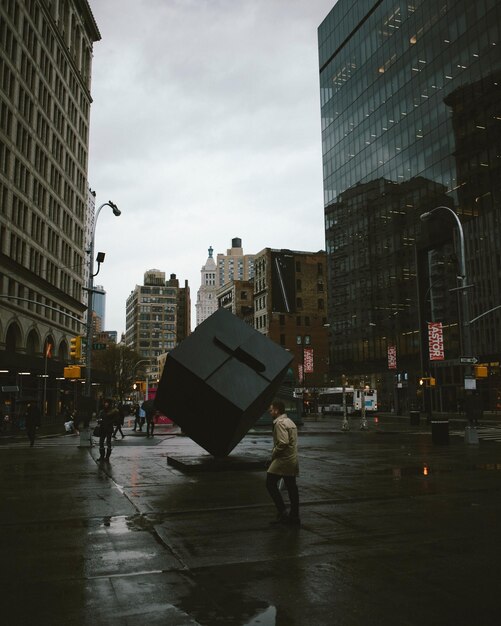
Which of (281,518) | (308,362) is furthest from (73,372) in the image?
(308,362)

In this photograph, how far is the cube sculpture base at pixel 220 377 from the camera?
567 inches

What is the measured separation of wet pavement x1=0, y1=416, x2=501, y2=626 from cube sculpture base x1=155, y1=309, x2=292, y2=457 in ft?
5.64

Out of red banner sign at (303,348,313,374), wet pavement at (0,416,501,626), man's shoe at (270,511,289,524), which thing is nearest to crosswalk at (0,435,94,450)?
wet pavement at (0,416,501,626)

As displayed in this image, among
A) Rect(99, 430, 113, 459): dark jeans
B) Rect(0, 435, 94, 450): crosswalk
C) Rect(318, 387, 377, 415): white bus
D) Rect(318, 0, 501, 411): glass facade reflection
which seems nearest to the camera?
Rect(99, 430, 113, 459): dark jeans

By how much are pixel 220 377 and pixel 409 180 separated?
65142 mm

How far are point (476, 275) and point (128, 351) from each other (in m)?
59.8

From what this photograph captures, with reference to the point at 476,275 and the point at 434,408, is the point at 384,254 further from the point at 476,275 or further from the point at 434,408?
the point at 434,408

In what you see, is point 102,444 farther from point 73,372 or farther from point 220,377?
point 73,372

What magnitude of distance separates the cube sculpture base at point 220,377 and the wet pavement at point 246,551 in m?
1.72

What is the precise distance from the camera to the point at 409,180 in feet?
240

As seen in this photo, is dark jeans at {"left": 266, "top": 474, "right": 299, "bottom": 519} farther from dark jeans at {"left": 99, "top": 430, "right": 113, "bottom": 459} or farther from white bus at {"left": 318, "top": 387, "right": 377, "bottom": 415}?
white bus at {"left": 318, "top": 387, "right": 377, "bottom": 415}

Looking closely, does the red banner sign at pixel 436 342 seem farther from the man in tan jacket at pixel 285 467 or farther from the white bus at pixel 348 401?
the man in tan jacket at pixel 285 467

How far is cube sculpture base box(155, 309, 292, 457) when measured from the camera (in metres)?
14.4

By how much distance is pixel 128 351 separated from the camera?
99.2 meters
